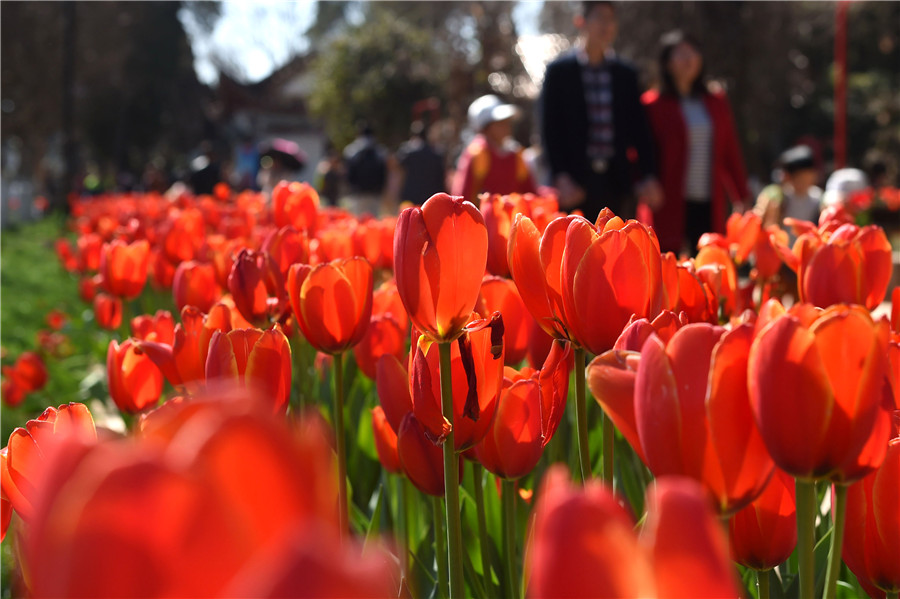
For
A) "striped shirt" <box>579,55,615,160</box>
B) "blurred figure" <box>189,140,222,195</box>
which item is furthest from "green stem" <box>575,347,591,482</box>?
"blurred figure" <box>189,140,222,195</box>

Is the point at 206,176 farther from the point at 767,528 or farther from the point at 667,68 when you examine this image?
the point at 767,528

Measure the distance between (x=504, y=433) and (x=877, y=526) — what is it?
1.08ft

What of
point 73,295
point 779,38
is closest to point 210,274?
point 73,295

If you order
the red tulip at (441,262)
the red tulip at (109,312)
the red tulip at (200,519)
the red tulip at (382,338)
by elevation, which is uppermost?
the red tulip at (200,519)

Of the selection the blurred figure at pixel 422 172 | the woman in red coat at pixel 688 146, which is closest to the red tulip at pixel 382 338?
the woman in red coat at pixel 688 146

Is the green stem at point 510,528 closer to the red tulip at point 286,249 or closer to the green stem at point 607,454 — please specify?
the green stem at point 607,454

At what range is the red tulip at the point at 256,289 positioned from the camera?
1333mm

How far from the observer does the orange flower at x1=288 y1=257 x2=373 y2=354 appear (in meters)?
1.09

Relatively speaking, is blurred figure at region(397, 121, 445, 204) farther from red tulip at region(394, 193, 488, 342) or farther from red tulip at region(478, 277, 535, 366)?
red tulip at region(394, 193, 488, 342)

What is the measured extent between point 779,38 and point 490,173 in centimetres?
1409

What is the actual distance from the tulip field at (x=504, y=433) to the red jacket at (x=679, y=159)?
3.19 metres

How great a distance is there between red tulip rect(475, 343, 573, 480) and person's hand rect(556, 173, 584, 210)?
3514 mm

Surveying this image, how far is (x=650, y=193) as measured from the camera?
4227mm

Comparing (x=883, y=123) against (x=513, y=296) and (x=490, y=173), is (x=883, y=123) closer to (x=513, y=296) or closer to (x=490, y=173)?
(x=490, y=173)
